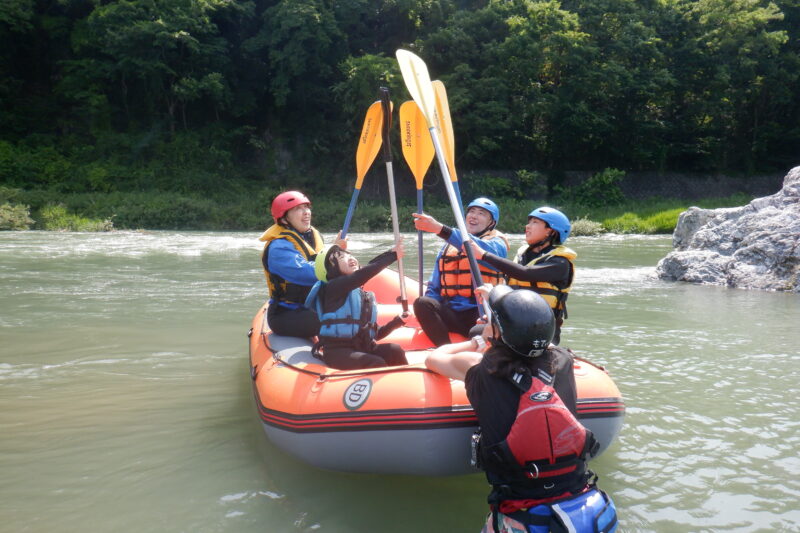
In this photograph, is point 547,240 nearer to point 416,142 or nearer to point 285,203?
point 285,203

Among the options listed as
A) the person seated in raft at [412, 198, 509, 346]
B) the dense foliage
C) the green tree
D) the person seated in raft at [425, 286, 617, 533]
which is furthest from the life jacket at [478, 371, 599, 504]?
the green tree

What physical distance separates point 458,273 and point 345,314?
0.87m

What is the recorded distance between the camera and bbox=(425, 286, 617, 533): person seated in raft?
1635 millimetres

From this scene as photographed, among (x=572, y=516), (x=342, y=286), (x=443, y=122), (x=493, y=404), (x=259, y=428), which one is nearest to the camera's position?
(x=572, y=516)

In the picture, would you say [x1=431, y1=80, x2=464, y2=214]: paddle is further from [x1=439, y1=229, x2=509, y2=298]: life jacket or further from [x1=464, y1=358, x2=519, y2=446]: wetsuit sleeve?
[x1=464, y1=358, x2=519, y2=446]: wetsuit sleeve

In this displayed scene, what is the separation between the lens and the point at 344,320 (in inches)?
114

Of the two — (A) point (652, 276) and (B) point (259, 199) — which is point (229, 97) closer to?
(B) point (259, 199)

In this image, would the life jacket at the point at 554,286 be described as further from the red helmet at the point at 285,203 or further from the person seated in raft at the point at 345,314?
the red helmet at the point at 285,203

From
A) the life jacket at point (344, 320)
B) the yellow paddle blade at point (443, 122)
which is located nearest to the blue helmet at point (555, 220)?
the life jacket at point (344, 320)

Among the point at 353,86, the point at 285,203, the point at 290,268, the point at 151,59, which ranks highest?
the point at 151,59

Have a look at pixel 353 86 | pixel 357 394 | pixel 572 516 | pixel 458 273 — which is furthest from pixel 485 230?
pixel 353 86

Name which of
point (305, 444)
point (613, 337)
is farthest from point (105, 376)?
point (613, 337)

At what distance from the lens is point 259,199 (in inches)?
749

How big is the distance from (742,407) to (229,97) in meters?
20.1
